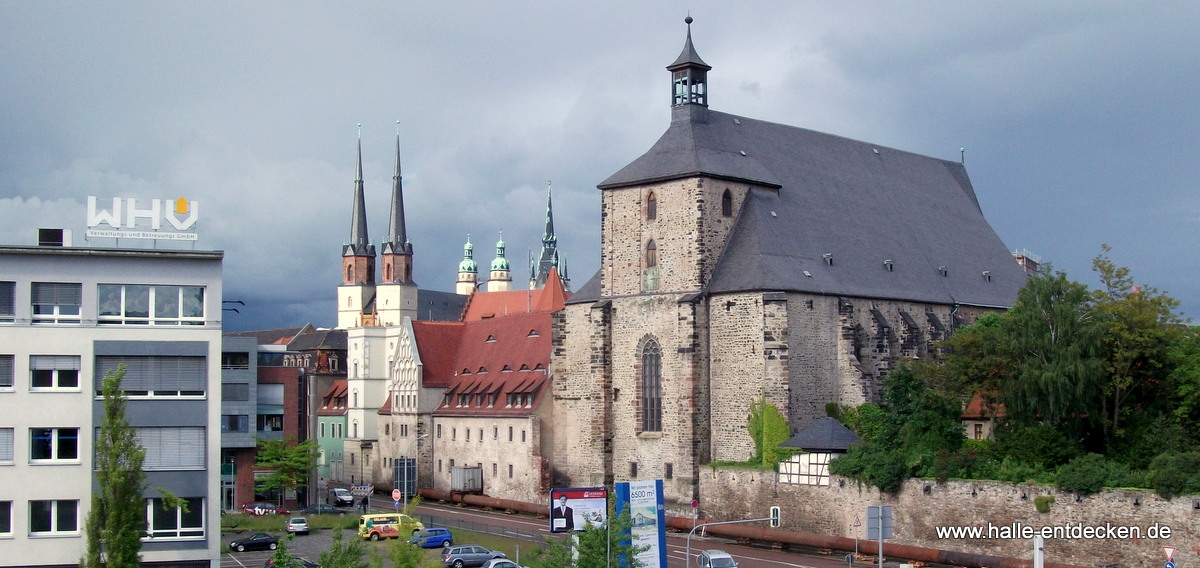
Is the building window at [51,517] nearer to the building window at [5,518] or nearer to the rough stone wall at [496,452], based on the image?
the building window at [5,518]

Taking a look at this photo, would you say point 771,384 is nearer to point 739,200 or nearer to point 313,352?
point 739,200

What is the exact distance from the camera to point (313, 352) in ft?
421

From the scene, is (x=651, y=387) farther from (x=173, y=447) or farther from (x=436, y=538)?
(x=173, y=447)

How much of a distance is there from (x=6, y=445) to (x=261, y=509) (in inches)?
1370

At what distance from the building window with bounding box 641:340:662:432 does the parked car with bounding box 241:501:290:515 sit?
64.2ft

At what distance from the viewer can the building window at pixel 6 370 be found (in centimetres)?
4362

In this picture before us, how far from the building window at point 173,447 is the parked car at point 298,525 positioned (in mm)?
25697

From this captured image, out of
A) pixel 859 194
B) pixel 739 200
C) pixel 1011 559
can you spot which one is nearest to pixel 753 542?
pixel 1011 559

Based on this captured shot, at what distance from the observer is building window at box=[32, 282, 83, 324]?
44.4 m

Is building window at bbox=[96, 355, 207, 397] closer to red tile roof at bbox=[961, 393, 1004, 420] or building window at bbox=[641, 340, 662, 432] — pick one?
building window at bbox=[641, 340, 662, 432]

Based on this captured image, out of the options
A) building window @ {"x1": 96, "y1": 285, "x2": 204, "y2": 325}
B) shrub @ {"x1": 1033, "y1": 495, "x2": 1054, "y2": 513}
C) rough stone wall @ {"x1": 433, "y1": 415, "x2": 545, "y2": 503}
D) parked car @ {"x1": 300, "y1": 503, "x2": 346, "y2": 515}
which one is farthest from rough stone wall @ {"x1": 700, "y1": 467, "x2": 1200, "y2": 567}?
building window @ {"x1": 96, "y1": 285, "x2": 204, "y2": 325}

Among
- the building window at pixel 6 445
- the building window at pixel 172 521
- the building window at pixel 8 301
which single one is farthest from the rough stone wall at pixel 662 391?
the building window at pixel 8 301

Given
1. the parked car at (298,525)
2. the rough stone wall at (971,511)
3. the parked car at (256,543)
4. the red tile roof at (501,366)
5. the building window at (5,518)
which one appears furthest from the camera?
the red tile roof at (501,366)

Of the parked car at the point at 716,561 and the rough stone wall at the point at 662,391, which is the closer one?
the parked car at the point at 716,561
